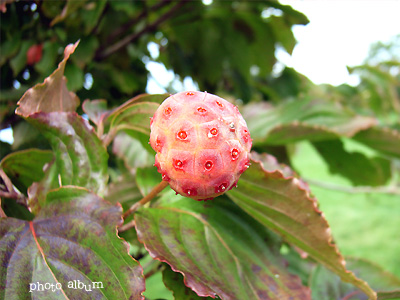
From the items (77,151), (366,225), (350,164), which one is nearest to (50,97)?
(77,151)

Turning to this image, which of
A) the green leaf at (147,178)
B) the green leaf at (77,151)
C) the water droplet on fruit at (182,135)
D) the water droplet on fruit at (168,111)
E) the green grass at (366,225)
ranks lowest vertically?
the green grass at (366,225)

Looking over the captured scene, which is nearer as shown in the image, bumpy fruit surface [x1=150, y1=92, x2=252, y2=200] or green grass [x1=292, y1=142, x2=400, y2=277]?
bumpy fruit surface [x1=150, y1=92, x2=252, y2=200]

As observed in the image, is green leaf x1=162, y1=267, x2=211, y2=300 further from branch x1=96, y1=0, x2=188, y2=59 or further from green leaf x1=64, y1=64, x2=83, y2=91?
branch x1=96, y1=0, x2=188, y2=59

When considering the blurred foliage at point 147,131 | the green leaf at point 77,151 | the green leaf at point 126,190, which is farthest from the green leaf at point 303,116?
the green leaf at point 77,151

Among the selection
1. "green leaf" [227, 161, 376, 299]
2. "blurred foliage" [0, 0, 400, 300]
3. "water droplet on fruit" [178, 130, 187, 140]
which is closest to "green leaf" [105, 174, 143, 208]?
"blurred foliage" [0, 0, 400, 300]

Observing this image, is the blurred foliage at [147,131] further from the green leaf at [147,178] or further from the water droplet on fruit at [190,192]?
the water droplet on fruit at [190,192]

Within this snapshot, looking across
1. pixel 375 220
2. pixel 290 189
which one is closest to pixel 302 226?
pixel 290 189

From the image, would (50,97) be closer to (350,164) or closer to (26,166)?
(26,166)
